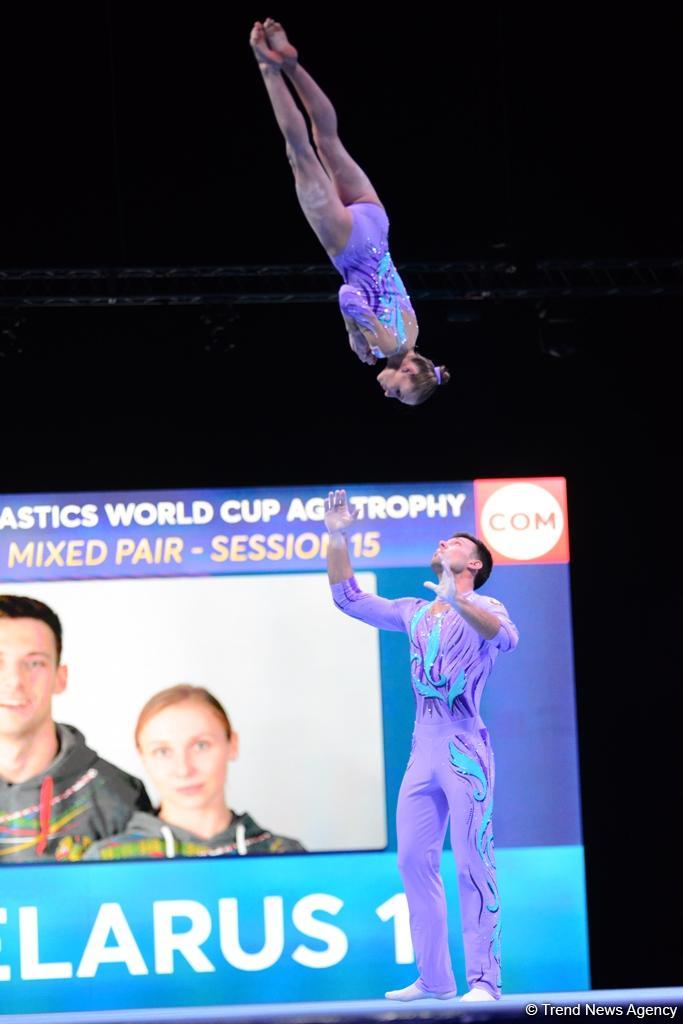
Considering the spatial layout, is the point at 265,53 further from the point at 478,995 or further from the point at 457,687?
the point at 478,995

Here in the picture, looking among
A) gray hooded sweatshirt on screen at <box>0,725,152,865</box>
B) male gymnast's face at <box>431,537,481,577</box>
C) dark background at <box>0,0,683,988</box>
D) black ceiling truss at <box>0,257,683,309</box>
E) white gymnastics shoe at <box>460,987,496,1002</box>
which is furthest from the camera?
gray hooded sweatshirt on screen at <box>0,725,152,865</box>

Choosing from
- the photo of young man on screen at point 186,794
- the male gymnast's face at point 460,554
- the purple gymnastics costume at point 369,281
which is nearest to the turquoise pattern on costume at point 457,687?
the male gymnast's face at point 460,554

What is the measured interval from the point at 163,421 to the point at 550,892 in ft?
10.3

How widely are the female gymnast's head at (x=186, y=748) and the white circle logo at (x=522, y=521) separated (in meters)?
1.65

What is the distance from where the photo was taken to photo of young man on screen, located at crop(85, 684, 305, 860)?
7758 millimetres

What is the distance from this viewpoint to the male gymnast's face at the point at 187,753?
25.5 feet

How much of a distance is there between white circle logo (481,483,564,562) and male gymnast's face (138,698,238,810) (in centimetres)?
166

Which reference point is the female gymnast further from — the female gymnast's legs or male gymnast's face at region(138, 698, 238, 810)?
male gymnast's face at region(138, 698, 238, 810)

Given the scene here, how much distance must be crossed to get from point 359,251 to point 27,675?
11.1 feet

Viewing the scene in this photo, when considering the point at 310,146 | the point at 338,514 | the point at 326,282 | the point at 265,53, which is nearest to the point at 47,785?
the point at 338,514

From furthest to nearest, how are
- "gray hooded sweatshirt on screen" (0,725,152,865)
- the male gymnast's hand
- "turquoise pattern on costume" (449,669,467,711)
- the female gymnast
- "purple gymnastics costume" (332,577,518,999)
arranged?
"gray hooded sweatshirt on screen" (0,725,152,865) < the male gymnast's hand < "turquoise pattern on costume" (449,669,467,711) < "purple gymnastics costume" (332,577,518,999) < the female gymnast

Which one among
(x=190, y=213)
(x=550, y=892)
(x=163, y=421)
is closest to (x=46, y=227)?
(x=190, y=213)

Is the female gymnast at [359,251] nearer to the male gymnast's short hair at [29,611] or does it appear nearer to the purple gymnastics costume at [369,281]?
the purple gymnastics costume at [369,281]

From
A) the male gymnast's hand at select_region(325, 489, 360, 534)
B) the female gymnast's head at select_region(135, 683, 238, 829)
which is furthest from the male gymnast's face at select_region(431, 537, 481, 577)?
the female gymnast's head at select_region(135, 683, 238, 829)
